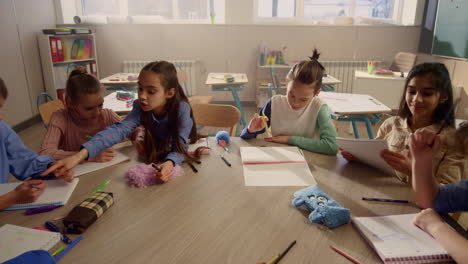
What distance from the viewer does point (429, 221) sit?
85 cm

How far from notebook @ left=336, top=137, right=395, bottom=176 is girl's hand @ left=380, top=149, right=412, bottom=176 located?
19 mm

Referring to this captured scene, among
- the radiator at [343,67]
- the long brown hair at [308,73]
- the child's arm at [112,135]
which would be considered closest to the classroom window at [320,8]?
the radiator at [343,67]

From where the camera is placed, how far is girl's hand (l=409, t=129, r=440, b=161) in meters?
0.93

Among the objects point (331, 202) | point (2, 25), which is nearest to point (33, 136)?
point (2, 25)

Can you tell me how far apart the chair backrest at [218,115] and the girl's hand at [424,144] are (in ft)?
3.97

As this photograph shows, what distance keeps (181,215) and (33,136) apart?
3755mm

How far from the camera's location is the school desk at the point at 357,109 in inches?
100

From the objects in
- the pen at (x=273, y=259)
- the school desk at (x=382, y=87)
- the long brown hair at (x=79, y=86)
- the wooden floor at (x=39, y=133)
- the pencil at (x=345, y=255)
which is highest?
the long brown hair at (x=79, y=86)

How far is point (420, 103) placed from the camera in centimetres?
136

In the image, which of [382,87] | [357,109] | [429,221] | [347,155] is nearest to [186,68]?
[382,87]

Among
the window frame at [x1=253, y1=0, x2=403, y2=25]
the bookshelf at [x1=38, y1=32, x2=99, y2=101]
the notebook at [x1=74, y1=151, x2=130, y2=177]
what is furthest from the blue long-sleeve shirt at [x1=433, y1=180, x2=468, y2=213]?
the window frame at [x1=253, y1=0, x2=403, y2=25]

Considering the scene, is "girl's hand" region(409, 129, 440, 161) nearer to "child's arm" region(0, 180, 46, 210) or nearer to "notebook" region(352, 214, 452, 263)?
"notebook" region(352, 214, 452, 263)

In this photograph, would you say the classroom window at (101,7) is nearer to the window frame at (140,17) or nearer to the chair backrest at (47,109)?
the window frame at (140,17)

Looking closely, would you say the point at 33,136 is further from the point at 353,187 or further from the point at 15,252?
the point at 353,187
